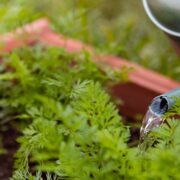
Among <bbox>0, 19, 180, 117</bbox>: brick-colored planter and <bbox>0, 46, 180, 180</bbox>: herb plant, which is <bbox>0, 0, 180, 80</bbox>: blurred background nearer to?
<bbox>0, 19, 180, 117</bbox>: brick-colored planter

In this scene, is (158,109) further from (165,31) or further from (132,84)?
(132,84)

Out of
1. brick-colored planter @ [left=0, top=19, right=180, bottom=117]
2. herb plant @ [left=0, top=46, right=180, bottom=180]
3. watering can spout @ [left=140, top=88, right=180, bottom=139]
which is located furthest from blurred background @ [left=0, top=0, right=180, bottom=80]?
watering can spout @ [left=140, top=88, right=180, bottom=139]

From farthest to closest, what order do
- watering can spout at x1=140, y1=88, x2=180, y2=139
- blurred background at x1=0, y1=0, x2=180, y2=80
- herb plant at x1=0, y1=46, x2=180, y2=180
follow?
blurred background at x1=0, y1=0, x2=180, y2=80, watering can spout at x1=140, y1=88, x2=180, y2=139, herb plant at x1=0, y1=46, x2=180, y2=180

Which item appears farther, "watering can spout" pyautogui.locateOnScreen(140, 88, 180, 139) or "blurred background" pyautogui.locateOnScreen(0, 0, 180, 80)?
"blurred background" pyautogui.locateOnScreen(0, 0, 180, 80)

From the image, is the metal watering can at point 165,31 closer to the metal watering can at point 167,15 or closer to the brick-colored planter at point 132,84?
the metal watering can at point 167,15

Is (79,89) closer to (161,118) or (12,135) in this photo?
(161,118)

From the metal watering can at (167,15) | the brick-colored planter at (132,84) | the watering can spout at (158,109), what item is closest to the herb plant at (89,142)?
the watering can spout at (158,109)
